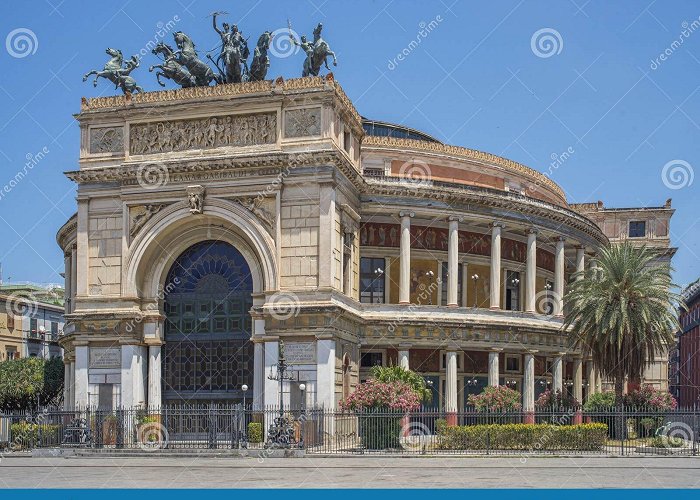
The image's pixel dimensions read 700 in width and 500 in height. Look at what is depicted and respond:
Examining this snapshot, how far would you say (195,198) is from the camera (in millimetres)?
43312

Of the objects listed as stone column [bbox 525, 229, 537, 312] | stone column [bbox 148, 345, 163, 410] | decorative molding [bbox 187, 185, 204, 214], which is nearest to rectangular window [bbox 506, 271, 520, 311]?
stone column [bbox 525, 229, 537, 312]

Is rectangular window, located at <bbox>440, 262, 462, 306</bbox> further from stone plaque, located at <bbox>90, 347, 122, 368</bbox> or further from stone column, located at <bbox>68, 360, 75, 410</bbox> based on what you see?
stone column, located at <bbox>68, 360, 75, 410</bbox>

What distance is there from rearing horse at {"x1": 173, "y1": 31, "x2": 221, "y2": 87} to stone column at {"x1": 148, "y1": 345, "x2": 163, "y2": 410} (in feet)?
41.9

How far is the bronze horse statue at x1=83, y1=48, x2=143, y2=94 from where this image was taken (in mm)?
46031

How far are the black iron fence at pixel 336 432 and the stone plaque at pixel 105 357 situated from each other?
242 centimetres

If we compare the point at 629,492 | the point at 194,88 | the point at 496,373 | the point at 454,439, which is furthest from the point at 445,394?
the point at 629,492

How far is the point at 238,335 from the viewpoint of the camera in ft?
146

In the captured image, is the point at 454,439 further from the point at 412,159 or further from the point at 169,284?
the point at 412,159

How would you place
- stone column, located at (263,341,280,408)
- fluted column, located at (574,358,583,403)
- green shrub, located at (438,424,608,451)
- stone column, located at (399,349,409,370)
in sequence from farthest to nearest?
fluted column, located at (574,358,583,403) → stone column, located at (399,349,409,370) → stone column, located at (263,341,280,408) → green shrub, located at (438,424,608,451)

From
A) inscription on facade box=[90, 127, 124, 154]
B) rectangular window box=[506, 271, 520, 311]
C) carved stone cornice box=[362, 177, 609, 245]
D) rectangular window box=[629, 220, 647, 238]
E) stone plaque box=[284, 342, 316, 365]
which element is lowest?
stone plaque box=[284, 342, 316, 365]

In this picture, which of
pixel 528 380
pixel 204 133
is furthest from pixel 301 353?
pixel 528 380

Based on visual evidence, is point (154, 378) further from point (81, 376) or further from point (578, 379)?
point (578, 379)

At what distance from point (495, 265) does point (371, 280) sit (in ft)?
21.6

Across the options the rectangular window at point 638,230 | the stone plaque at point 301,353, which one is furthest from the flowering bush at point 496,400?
the rectangular window at point 638,230
